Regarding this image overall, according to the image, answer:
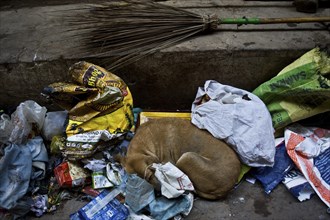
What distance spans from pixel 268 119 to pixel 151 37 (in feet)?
4.39

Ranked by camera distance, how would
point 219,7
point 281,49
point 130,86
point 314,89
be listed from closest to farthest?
point 314,89
point 281,49
point 130,86
point 219,7

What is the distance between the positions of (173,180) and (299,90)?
54.8 inches

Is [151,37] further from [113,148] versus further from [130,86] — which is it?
[113,148]

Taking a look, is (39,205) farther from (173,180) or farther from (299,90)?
(299,90)

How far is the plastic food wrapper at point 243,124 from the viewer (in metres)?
2.74

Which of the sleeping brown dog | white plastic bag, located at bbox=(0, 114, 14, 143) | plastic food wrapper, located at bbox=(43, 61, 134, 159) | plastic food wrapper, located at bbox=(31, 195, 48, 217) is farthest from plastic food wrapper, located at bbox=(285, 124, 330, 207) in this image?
white plastic bag, located at bbox=(0, 114, 14, 143)

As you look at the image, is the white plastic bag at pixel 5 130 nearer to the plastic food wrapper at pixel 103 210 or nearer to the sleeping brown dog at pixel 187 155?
the plastic food wrapper at pixel 103 210

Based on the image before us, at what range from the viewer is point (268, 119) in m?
2.88

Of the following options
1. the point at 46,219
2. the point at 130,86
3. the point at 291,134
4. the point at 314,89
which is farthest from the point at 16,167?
the point at 314,89

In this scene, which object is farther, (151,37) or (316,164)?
(151,37)

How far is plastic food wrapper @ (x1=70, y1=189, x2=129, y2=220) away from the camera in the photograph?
2.57m

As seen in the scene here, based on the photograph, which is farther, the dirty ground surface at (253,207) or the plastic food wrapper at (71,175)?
the plastic food wrapper at (71,175)

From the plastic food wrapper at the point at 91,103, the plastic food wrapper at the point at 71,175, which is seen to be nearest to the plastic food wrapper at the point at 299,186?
the plastic food wrapper at the point at 91,103

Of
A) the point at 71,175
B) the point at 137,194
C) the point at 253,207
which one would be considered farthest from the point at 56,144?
the point at 253,207
